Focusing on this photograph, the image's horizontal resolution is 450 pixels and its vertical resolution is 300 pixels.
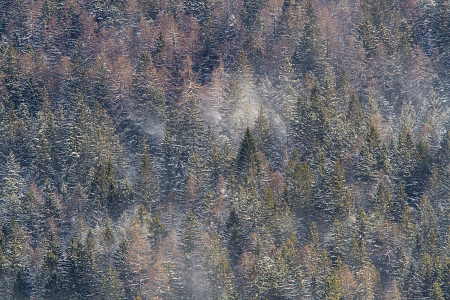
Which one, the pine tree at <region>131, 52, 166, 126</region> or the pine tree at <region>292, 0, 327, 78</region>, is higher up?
the pine tree at <region>292, 0, 327, 78</region>

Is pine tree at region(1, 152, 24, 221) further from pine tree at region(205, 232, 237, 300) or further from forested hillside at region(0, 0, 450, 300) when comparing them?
pine tree at region(205, 232, 237, 300)

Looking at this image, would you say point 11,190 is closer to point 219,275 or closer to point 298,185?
point 219,275

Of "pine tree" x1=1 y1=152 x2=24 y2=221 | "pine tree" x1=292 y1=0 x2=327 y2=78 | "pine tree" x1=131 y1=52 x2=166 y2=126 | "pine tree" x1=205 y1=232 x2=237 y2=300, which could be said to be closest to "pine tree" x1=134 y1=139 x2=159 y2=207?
"pine tree" x1=205 y1=232 x2=237 y2=300

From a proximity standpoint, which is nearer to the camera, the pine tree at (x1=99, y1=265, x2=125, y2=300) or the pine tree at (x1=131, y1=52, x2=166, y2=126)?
the pine tree at (x1=99, y1=265, x2=125, y2=300)

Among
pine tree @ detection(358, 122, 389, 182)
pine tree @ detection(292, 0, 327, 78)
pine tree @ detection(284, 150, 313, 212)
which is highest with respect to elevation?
pine tree @ detection(292, 0, 327, 78)

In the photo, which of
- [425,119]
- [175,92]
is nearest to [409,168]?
[425,119]

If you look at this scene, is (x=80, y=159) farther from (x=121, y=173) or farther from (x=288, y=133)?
(x=288, y=133)

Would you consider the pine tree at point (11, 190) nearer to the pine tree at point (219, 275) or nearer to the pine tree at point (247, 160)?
the pine tree at point (247, 160)

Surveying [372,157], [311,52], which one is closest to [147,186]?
[372,157]

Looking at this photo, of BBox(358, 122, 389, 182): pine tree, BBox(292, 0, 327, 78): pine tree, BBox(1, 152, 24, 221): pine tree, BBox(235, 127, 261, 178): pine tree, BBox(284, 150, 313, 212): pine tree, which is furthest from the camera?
BBox(292, 0, 327, 78): pine tree

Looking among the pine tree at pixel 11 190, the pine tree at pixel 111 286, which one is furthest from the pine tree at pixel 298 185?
the pine tree at pixel 11 190
